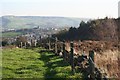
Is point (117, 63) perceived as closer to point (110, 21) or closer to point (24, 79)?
point (24, 79)

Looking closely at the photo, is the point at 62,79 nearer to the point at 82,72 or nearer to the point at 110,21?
the point at 82,72

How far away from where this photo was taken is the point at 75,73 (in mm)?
16156

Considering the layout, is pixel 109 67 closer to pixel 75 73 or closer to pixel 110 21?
pixel 75 73

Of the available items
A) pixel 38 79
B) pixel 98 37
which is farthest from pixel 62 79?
pixel 98 37

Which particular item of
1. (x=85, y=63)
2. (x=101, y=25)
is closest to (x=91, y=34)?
(x=101, y=25)

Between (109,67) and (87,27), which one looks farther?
(87,27)

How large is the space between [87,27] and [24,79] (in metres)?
48.5

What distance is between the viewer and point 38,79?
15.5m

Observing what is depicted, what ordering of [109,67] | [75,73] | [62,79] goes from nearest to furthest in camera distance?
[62,79] → [75,73] → [109,67]

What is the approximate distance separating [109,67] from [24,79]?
4.57 meters

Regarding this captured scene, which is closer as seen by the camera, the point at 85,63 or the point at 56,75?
the point at 56,75

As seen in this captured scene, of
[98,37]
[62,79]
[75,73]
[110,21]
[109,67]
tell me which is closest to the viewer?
[62,79]

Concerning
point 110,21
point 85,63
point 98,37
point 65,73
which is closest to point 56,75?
point 65,73

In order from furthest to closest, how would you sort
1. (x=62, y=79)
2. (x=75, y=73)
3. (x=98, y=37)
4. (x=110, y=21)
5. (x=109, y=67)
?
(x=110, y=21) < (x=98, y=37) < (x=109, y=67) < (x=75, y=73) < (x=62, y=79)
